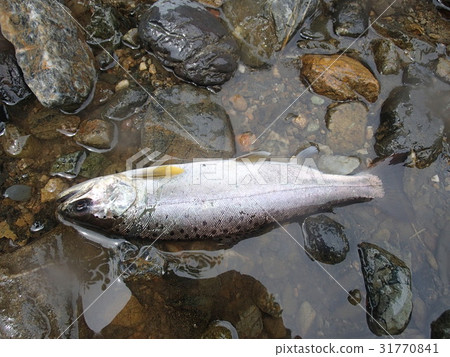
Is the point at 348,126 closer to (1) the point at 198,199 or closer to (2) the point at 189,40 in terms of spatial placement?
(1) the point at 198,199

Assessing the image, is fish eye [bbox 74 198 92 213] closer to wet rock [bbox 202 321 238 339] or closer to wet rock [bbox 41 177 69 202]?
wet rock [bbox 41 177 69 202]

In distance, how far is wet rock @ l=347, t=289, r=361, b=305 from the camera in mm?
3479

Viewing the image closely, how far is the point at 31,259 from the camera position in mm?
3334

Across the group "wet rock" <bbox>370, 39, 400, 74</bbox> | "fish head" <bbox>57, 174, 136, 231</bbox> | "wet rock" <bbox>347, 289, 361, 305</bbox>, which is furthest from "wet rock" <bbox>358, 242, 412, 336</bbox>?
"fish head" <bbox>57, 174, 136, 231</bbox>

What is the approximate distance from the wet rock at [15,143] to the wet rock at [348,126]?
135 inches

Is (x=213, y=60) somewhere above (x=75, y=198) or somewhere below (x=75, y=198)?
above

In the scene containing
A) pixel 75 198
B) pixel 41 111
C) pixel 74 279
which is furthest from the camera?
pixel 41 111

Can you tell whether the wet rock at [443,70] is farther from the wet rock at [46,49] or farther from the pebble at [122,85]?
the wet rock at [46,49]

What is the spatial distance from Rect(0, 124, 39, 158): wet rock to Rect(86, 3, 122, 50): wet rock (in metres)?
1.34

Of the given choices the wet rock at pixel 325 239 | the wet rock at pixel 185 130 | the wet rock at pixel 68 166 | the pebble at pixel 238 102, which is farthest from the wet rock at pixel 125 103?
the wet rock at pixel 325 239

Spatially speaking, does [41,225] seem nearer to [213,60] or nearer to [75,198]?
[75,198]
